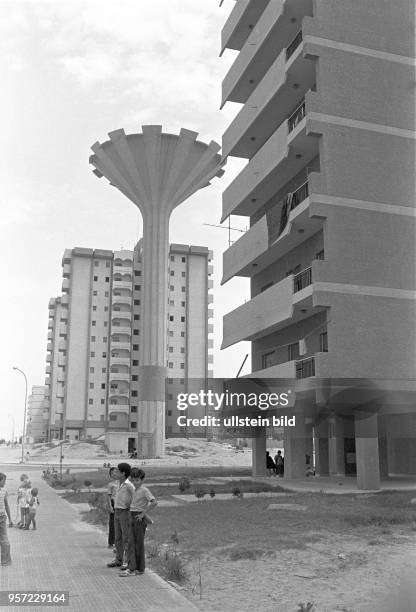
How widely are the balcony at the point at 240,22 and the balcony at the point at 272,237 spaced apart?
11.4 metres

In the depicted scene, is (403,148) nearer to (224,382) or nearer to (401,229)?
(401,229)

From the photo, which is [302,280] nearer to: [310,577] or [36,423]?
[310,577]

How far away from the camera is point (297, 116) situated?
1204 inches

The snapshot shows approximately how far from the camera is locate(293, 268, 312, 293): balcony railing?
1131 inches

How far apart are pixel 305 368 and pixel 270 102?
1393 centimetres

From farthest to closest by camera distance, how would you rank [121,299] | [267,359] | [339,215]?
[121,299] < [267,359] < [339,215]

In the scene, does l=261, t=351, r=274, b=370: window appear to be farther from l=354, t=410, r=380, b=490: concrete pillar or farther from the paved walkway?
the paved walkway

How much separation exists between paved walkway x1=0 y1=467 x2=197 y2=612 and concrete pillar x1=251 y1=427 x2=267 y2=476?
2261cm

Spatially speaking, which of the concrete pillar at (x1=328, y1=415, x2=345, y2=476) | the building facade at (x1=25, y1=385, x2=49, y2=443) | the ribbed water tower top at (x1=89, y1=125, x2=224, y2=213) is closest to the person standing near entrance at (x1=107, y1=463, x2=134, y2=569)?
the concrete pillar at (x1=328, y1=415, x2=345, y2=476)

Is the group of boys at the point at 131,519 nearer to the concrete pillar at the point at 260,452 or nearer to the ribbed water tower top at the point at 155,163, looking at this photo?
the concrete pillar at the point at 260,452

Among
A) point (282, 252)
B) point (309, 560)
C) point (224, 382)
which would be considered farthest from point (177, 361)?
point (309, 560)

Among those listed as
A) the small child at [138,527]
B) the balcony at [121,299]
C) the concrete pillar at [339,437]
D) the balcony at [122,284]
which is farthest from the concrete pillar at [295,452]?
the balcony at [122,284]

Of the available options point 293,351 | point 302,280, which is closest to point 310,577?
point 302,280

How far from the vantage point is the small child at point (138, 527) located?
9591 millimetres
